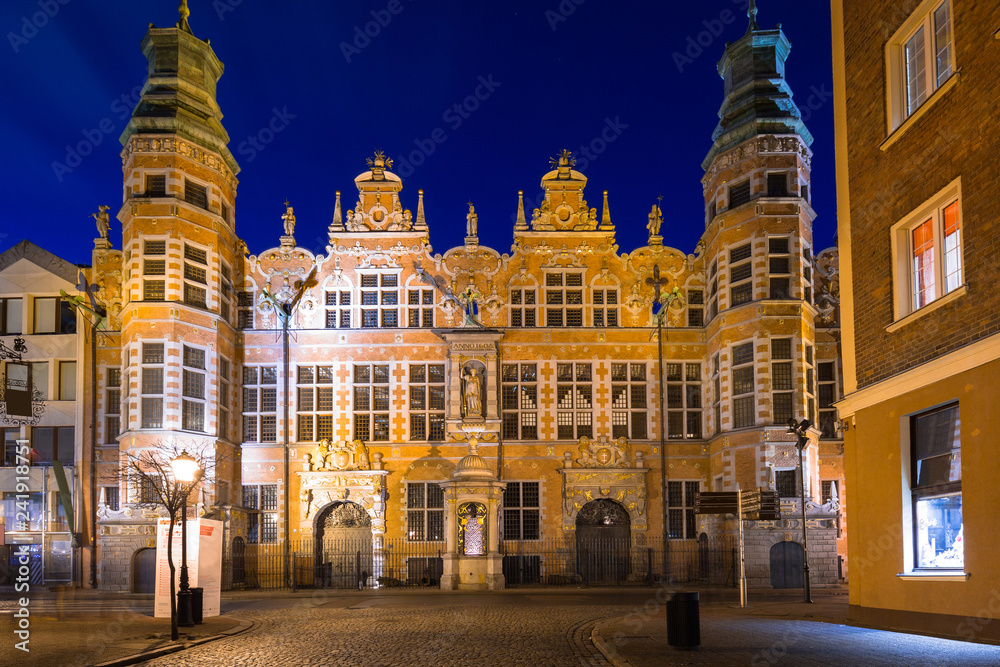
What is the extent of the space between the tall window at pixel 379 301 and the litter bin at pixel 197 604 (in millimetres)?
19100

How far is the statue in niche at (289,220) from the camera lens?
3828cm

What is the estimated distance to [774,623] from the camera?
17406mm

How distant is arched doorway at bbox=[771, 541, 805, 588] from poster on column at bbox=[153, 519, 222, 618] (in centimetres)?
1884

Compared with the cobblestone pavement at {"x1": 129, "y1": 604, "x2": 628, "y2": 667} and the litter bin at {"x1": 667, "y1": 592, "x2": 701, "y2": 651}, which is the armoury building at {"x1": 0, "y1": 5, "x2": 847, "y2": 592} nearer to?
the cobblestone pavement at {"x1": 129, "y1": 604, "x2": 628, "y2": 667}

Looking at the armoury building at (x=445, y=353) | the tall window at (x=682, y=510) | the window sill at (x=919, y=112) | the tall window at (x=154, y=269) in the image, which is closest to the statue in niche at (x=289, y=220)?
the armoury building at (x=445, y=353)

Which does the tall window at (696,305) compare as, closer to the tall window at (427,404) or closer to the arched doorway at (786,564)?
the arched doorway at (786,564)

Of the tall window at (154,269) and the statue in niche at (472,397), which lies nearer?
the tall window at (154,269)

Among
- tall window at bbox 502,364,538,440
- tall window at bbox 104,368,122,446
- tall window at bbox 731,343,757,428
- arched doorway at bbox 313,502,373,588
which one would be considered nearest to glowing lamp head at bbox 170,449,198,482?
arched doorway at bbox 313,502,373,588

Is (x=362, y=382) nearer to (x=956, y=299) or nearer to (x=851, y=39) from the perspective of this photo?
(x=851, y=39)

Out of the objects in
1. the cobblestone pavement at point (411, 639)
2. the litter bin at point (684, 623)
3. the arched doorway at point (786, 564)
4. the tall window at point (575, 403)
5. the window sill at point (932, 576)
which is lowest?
the arched doorway at point (786, 564)

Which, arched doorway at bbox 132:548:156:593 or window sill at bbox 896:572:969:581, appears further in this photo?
arched doorway at bbox 132:548:156:593

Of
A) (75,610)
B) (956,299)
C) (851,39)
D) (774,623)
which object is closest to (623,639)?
(774,623)

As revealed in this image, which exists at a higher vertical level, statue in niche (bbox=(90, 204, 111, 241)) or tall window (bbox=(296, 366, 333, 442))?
statue in niche (bbox=(90, 204, 111, 241))

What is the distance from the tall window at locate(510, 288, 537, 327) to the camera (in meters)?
37.7
